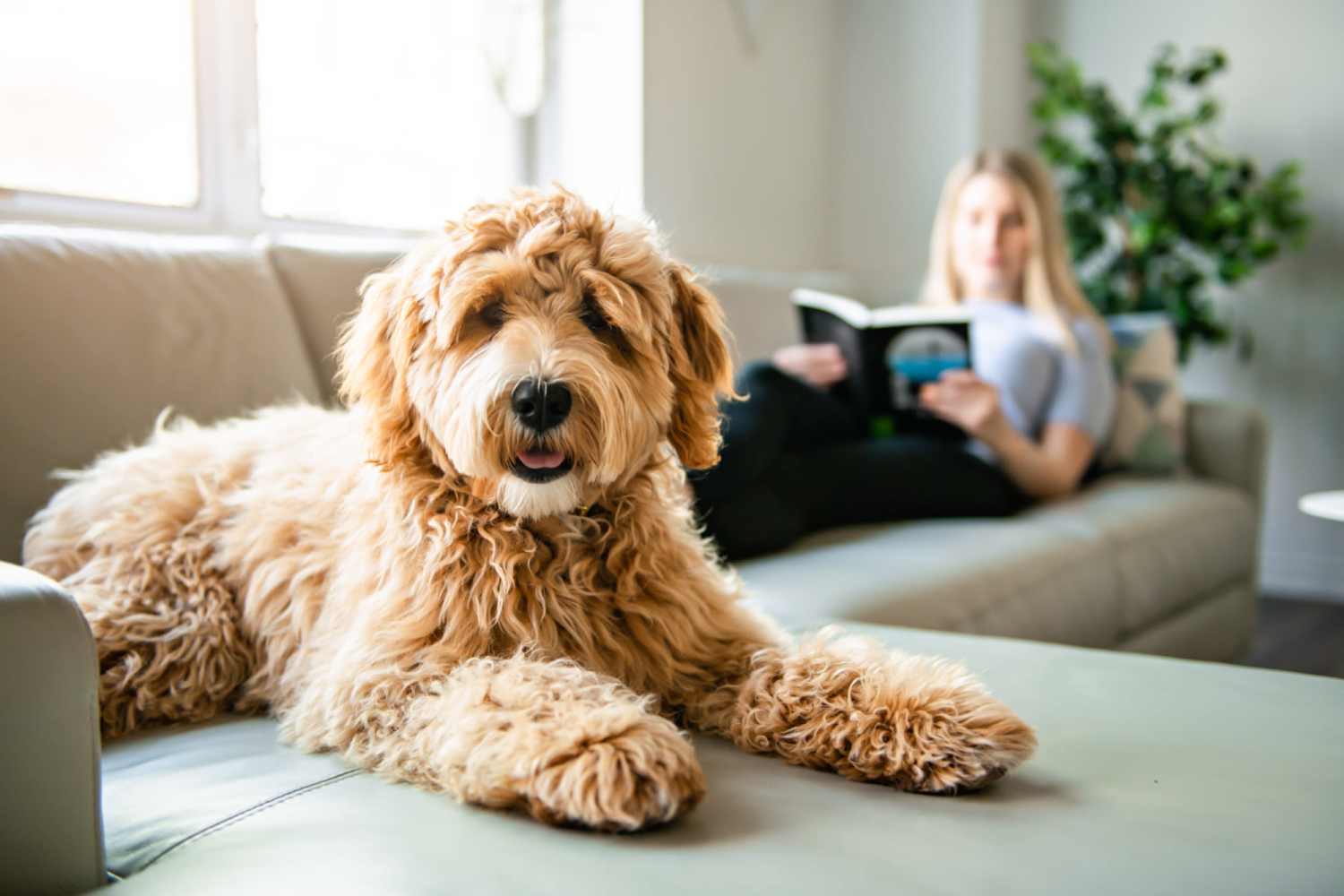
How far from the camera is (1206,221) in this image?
4.44 meters

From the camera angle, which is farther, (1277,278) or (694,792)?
(1277,278)

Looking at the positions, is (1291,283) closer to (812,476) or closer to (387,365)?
(812,476)

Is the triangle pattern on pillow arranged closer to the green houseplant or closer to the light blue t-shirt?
the light blue t-shirt

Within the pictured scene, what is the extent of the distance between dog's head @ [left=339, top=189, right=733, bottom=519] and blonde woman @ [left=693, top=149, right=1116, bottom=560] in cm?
92

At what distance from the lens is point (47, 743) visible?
0.97 m

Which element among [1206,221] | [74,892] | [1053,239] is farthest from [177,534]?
[1206,221]

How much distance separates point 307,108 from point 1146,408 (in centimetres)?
278

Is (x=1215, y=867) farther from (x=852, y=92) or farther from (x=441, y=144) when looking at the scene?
(x=852, y=92)

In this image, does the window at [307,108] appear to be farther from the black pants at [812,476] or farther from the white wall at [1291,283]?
the white wall at [1291,283]

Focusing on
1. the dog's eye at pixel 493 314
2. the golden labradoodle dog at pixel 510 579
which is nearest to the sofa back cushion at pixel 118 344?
the golden labradoodle dog at pixel 510 579

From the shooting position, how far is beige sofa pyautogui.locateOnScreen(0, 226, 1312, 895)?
975mm

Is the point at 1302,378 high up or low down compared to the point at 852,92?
down

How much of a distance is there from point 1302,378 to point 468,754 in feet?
15.5

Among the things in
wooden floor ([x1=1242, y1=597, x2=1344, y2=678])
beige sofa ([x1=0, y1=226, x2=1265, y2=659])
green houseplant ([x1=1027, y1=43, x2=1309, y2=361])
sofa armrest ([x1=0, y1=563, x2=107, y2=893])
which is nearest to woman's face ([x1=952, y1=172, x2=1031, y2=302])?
beige sofa ([x1=0, y1=226, x2=1265, y2=659])
